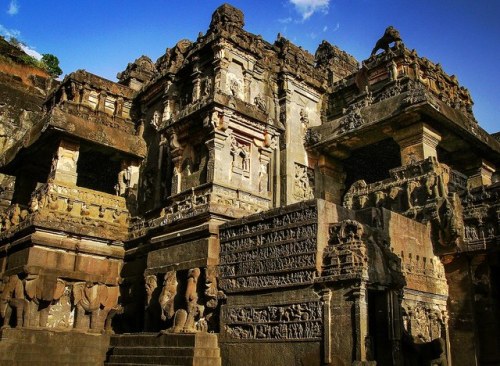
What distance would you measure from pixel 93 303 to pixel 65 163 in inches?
181

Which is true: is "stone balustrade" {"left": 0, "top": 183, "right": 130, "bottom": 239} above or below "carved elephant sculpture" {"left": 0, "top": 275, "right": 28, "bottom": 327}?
above

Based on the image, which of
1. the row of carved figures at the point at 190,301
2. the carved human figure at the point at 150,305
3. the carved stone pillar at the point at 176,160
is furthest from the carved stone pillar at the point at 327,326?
the carved stone pillar at the point at 176,160

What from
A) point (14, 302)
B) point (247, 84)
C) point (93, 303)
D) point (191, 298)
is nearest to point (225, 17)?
point (247, 84)

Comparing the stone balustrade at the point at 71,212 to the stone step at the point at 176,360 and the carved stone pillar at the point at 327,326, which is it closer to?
the stone step at the point at 176,360

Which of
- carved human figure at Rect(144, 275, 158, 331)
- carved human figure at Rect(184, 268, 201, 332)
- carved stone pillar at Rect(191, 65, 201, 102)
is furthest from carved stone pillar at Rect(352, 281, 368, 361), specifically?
carved stone pillar at Rect(191, 65, 201, 102)

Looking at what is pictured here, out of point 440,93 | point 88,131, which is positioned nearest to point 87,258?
point 88,131

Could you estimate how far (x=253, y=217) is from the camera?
1068 centimetres

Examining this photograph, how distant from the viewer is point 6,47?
34969 millimetres

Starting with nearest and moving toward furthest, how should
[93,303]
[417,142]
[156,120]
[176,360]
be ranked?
[176,360] → [93,303] → [417,142] → [156,120]

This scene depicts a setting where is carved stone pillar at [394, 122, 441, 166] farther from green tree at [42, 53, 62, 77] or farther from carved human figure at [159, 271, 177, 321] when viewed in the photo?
green tree at [42, 53, 62, 77]

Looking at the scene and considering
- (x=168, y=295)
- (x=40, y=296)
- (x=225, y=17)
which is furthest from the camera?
(x=225, y=17)

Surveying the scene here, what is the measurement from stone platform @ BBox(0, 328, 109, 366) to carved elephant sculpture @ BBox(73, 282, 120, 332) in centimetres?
123

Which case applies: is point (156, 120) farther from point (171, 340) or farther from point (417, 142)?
point (171, 340)

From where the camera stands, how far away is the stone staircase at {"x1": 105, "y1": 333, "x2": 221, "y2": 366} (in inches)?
381
